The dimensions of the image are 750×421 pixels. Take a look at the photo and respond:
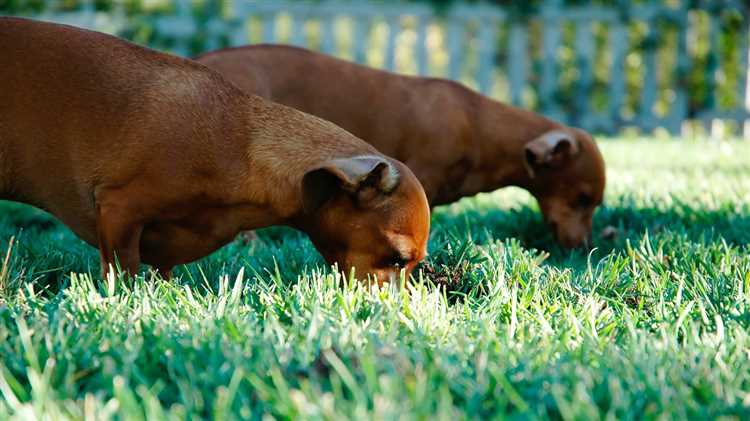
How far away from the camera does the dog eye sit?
4.92 m

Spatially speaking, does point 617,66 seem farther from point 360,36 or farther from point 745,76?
point 360,36

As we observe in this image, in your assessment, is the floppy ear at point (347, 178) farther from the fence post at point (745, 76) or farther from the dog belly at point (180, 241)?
the fence post at point (745, 76)

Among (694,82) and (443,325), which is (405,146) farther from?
(694,82)

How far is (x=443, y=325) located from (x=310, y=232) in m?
0.94

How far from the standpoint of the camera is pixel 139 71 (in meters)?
3.15

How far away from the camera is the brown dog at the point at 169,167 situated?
9.63 feet

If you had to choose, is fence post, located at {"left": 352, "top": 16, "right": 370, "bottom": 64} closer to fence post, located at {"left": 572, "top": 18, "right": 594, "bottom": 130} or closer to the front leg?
fence post, located at {"left": 572, "top": 18, "right": 594, "bottom": 130}

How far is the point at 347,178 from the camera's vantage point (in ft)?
9.45

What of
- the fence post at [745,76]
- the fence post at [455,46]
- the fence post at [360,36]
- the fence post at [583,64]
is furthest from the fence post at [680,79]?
the fence post at [360,36]

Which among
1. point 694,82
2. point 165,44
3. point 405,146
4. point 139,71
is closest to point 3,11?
point 165,44

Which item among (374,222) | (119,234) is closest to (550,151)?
(374,222)

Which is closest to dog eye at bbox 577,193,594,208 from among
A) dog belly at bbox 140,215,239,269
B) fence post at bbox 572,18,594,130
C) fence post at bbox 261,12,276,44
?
dog belly at bbox 140,215,239,269

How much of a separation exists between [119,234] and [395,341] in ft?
3.68

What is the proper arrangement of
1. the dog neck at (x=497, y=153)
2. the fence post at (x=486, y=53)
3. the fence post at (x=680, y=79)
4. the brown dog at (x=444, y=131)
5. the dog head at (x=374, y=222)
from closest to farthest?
1. the dog head at (x=374, y=222)
2. the brown dog at (x=444, y=131)
3. the dog neck at (x=497, y=153)
4. the fence post at (x=486, y=53)
5. the fence post at (x=680, y=79)
